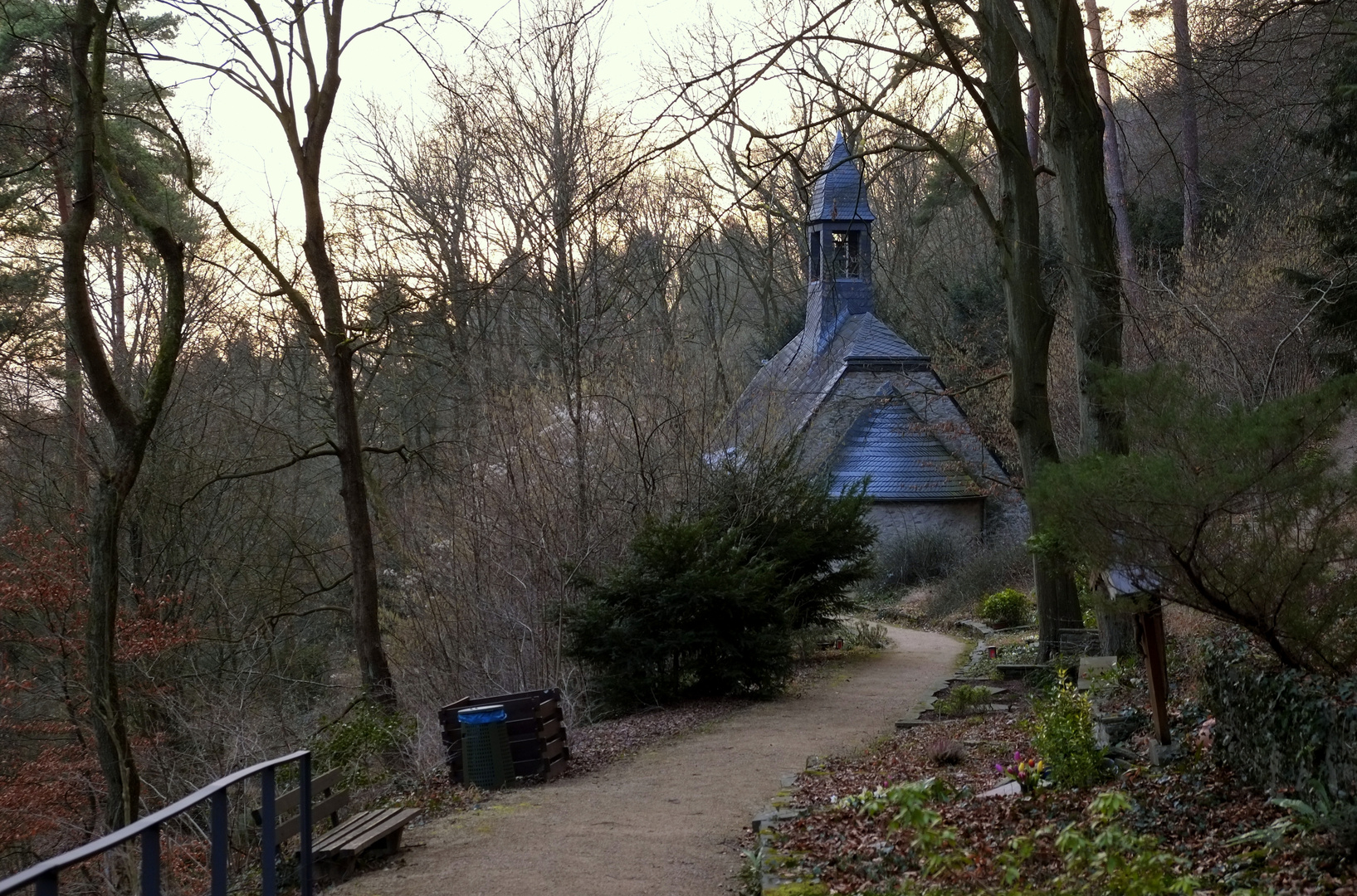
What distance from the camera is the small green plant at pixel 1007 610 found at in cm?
2186

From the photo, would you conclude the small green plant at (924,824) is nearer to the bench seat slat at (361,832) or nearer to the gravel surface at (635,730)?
the bench seat slat at (361,832)

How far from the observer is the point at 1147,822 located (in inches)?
253

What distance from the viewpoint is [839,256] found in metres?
34.0

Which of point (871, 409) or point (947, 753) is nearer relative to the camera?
point (947, 753)

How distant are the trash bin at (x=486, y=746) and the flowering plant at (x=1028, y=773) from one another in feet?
13.8

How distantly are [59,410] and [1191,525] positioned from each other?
56.6 ft

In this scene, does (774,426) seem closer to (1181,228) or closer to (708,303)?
(1181,228)

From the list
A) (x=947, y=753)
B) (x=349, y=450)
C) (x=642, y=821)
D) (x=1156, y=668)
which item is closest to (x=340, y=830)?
(x=642, y=821)

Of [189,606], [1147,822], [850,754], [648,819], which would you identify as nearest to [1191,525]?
[1147,822]

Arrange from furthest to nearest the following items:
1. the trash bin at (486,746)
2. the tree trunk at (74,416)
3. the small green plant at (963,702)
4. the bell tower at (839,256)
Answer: the bell tower at (839,256)
the tree trunk at (74,416)
the small green plant at (963,702)
the trash bin at (486,746)

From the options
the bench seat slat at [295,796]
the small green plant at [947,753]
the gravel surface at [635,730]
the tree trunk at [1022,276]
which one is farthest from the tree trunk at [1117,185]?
the bench seat slat at [295,796]

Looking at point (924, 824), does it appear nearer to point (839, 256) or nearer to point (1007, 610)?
point (1007, 610)

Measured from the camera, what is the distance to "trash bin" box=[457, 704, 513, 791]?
406 inches

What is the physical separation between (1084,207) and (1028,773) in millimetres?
6085
